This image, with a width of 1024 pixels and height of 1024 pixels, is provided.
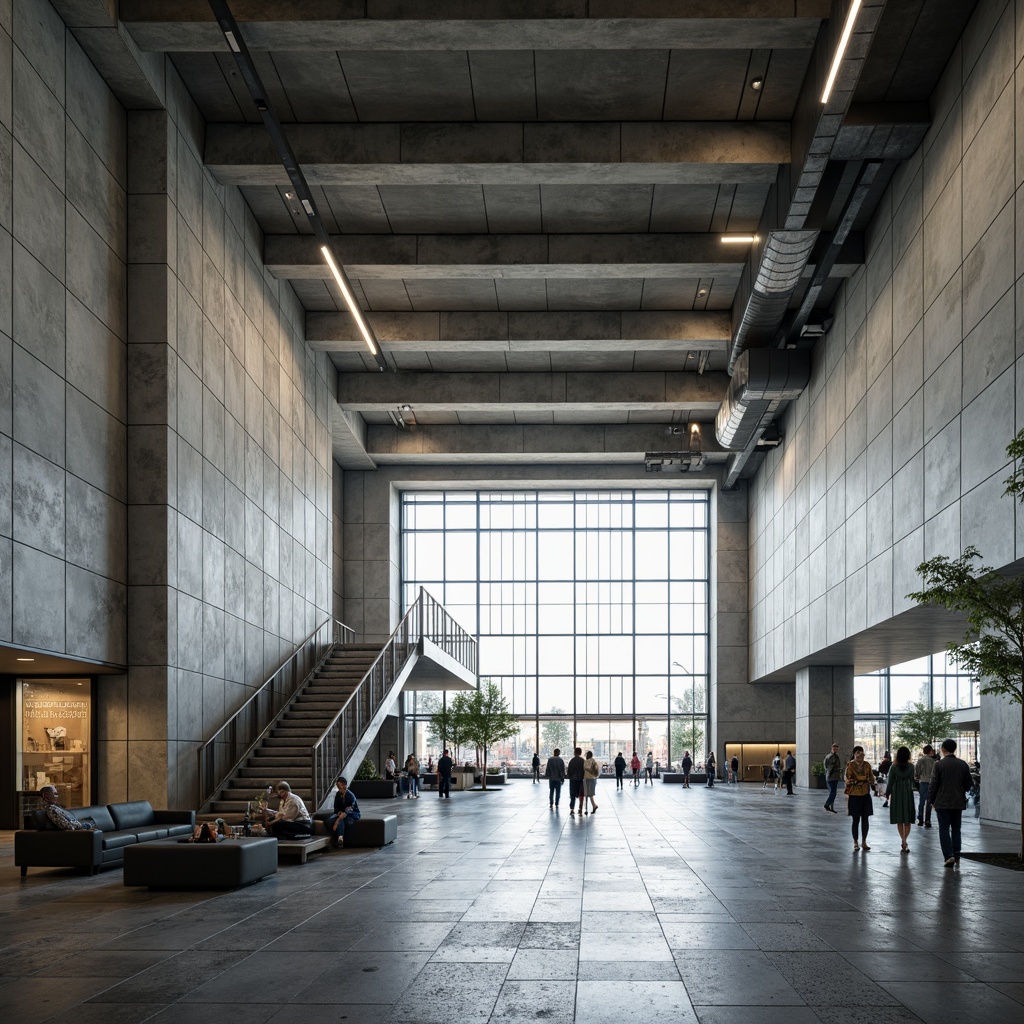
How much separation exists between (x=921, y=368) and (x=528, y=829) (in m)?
11.1

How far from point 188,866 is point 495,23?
12.3m

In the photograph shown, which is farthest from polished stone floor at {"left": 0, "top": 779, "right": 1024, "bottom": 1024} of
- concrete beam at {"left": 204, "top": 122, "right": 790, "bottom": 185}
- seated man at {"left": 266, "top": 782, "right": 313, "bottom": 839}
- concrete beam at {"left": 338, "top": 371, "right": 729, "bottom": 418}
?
concrete beam at {"left": 338, "top": 371, "right": 729, "bottom": 418}

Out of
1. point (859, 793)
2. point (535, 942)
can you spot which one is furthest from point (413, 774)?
point (535, 942)

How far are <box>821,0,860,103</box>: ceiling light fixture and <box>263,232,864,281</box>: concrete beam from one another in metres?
8.84

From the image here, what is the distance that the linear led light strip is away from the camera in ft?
52.1

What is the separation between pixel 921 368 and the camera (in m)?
19.8

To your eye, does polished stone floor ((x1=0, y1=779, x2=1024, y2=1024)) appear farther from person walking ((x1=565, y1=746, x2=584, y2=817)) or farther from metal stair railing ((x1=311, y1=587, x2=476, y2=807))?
person walking ((x1=565, y1=746, x2=584, y2=817))

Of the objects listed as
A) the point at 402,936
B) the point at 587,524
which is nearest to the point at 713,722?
the point at 587,524

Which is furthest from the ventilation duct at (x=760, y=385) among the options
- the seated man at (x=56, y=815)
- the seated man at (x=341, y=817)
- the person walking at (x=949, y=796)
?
the seated man at (x=56, y=815)

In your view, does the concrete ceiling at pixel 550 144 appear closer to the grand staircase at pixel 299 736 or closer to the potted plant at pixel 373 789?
the grand staircase at pixel 299 736

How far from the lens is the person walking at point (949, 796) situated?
47.7 ft

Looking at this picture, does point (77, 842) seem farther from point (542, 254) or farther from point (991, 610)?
point (542, 254)

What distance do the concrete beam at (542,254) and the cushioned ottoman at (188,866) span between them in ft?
52.5

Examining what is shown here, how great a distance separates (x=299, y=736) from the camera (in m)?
24.8
